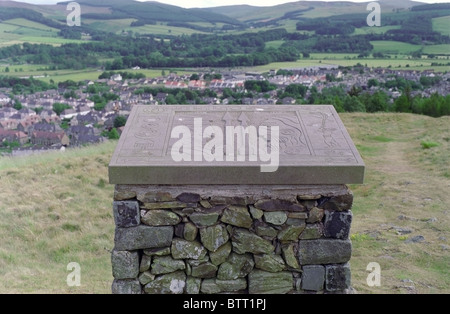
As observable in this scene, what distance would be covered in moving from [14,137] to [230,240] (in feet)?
58.5

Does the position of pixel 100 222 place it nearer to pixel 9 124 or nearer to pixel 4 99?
pixel 9 124

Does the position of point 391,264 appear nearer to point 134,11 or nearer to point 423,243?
point 423,243

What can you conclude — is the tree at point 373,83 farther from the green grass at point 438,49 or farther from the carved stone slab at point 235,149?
the carved stone slab at point 235,149

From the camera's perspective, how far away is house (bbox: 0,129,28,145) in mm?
19256

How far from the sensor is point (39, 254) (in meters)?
6.03

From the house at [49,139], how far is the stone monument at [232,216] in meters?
14.5

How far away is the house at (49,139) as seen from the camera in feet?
58.9

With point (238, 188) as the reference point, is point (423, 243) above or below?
below

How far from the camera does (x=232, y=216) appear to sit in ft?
13.5

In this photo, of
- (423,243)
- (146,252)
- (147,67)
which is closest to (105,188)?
(146,252)

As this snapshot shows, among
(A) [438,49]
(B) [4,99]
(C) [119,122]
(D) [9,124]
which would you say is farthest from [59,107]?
(A) [438,49]

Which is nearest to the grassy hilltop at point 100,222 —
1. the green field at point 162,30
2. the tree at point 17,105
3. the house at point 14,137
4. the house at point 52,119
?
the house at point 14,137

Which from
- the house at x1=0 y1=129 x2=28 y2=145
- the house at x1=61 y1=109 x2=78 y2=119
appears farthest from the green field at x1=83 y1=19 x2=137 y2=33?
the house at x1=0 y1=129 x2=28 y2=145
